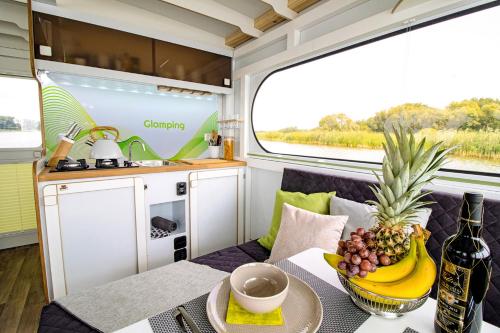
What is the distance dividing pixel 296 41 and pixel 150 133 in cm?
187

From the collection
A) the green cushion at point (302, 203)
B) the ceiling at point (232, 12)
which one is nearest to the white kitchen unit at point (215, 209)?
the green cushion at point (302, 203)

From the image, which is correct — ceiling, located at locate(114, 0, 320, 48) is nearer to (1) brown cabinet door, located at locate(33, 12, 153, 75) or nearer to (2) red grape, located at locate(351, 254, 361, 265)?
(1) brown cabinet door, located at locate(33, 12, 153, 75)

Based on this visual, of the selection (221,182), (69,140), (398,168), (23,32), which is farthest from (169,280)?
(23,32)

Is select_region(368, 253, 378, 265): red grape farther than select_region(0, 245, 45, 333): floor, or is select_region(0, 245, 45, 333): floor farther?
select_region(0, 245, 45, 333): floor

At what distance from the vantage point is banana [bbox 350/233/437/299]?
2.07ft

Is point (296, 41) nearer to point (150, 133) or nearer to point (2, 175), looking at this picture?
point (150, 133)

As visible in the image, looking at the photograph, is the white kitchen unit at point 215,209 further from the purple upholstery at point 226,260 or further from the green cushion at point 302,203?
the green cushion at point 302,203

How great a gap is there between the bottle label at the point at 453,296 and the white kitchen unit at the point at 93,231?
2.13 meters

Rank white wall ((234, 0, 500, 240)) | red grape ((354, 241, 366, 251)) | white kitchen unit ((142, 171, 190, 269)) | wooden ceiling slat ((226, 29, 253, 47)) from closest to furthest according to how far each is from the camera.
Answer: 1. red grape ((354, 241, 366, 251))
2. white wall ((234, 0, 500, 240))
3. white kitchen unit ((142, 171, 190, 269))
4. wooden ceiling slat ((226, 29, 253, 47))

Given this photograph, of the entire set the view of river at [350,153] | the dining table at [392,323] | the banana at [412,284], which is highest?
the view of river at [350,153]

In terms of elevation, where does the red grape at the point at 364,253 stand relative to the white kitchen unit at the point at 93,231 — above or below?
above

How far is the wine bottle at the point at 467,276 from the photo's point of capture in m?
0.56

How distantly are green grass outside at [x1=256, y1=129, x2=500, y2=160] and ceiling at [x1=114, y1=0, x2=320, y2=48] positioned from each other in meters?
1.11

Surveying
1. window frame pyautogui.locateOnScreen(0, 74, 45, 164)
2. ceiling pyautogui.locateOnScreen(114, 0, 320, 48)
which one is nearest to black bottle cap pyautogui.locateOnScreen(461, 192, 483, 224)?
ceiling pyautogui.locateOnScreen(114, 0, 320, 48)
